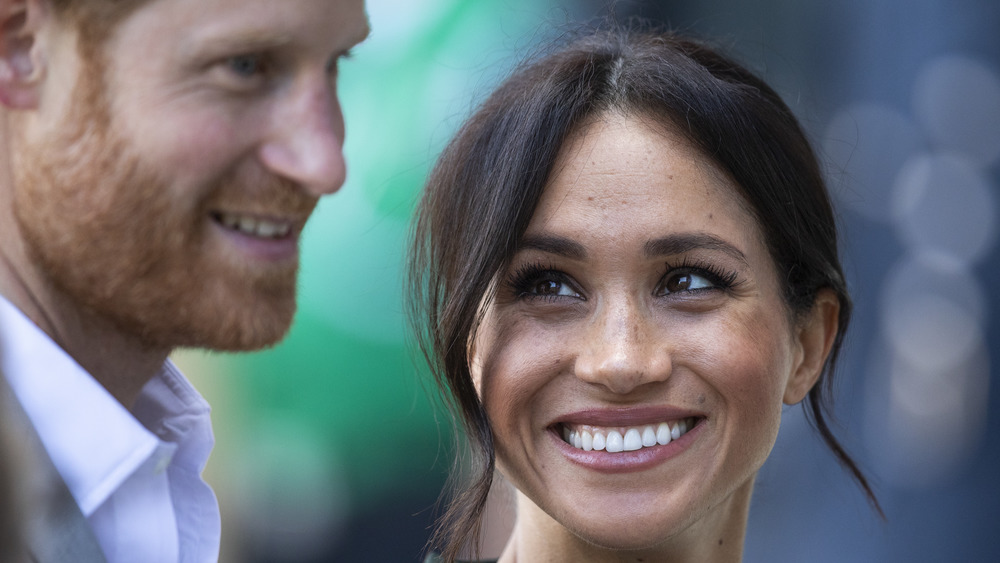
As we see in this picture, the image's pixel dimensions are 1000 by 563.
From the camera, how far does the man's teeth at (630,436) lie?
199cm

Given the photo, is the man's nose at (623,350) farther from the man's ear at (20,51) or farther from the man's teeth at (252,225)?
the man's ear at (20,51)

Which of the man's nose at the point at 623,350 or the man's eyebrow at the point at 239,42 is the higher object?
the man's eyebrow at the point at 239,42

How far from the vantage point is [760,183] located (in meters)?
2.11

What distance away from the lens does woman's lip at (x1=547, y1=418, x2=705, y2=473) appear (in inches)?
78.1

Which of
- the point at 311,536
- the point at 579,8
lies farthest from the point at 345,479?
the point at 579,8

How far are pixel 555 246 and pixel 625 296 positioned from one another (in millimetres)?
177

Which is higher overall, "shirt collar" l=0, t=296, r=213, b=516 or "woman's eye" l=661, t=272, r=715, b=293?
"woman's eye" l=661, t=272, r=715, b=293

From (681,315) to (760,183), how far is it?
346 millimetres

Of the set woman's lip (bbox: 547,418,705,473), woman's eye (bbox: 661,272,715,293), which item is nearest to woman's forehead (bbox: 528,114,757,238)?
woman's eye (bbox: 661,272,715,293)

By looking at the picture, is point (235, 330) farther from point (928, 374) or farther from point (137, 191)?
point (928, 374)

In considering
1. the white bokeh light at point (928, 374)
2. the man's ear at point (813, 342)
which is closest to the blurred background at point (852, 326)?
the white bokeh light at point (928, 374)

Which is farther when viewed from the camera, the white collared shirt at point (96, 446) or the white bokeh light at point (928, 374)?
the white bokeh light at point (928, 374)

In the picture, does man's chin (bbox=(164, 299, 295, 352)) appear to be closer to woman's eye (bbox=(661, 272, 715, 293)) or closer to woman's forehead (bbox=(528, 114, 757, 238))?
woman's forehead (bbox=(528, 114, 757, 238))

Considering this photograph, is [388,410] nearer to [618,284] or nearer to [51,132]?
[618,284]
